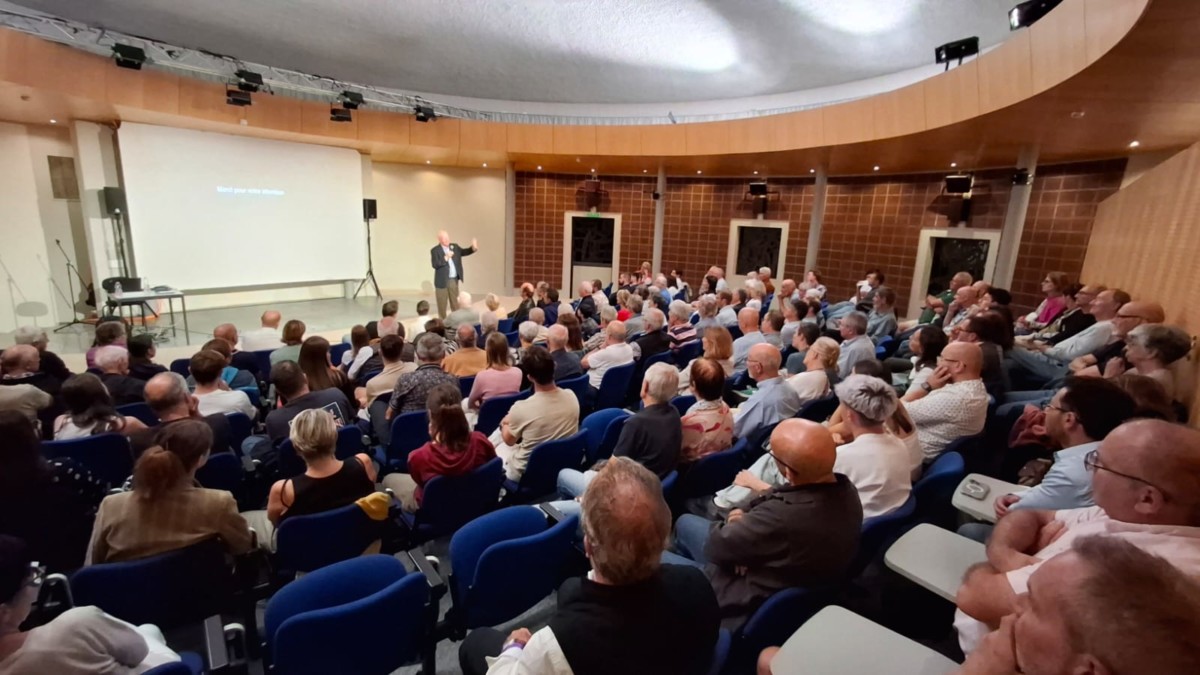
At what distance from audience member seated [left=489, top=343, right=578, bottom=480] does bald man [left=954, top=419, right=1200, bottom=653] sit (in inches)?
84.1

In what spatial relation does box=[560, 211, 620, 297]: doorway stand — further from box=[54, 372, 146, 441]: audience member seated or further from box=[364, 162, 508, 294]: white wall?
box=[54, 372, 146, 441]: audience member seated

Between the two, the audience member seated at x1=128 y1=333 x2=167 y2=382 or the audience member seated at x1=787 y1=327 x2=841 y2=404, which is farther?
the audience member seated at x1=128 y1=333 x2=167 y2=382

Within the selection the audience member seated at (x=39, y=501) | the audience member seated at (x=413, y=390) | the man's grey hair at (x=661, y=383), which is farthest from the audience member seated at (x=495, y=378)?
the audience member seated at (x=39, y=501)

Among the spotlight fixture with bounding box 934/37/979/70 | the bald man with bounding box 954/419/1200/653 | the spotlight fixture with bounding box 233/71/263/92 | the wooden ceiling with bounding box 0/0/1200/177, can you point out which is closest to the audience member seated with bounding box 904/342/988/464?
the bald man with bounding box 954/419/1200/653

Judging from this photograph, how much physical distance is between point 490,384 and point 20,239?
9.80 m

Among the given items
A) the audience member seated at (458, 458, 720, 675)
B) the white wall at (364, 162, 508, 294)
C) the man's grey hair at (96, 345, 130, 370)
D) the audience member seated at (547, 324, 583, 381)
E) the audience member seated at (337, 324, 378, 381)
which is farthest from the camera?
the white wall at (364, 162, 508, 294)

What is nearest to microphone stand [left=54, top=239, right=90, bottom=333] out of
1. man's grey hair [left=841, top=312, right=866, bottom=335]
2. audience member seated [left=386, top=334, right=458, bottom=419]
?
audience member seated [left=386, top=334, right=458, bottom=419]

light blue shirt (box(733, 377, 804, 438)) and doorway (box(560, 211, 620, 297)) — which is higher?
doorway (box(560, 211, 620, 297))

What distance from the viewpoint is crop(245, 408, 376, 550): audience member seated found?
219 cm

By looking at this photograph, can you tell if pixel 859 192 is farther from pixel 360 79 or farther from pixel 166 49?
pixel 166 49

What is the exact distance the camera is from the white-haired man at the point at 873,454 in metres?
2.17

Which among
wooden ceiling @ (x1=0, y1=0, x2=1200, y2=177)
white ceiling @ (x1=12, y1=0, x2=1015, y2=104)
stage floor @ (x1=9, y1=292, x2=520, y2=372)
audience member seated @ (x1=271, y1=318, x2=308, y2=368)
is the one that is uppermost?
white ceiling @ (x1=12, y1=0, x2=1015, y2=104)

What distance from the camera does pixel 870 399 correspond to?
2230 millimetres

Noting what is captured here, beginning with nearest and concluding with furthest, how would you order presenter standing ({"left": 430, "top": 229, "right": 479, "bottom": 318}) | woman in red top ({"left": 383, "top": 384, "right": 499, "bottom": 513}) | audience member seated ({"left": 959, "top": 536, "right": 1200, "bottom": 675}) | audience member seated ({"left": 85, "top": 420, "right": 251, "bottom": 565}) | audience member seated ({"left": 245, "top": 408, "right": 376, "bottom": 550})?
1. audience member seated ({"left": 959, "top": 536, "right": 1200, "bottom": 675})
2. audience member seated ({"left": 85, "top": 420, "right": 251, "bottom": 565})
3. audience member seated ({"left": 245, "top": 408, "right": 376, "bottom": 550})
4. woman in red top ({"left": 383, "top": 384, "right": 499, "bottom": 513})
5. presenter standing ({"left": 430, "top": 229, "right": 479, "bottom": 318})
